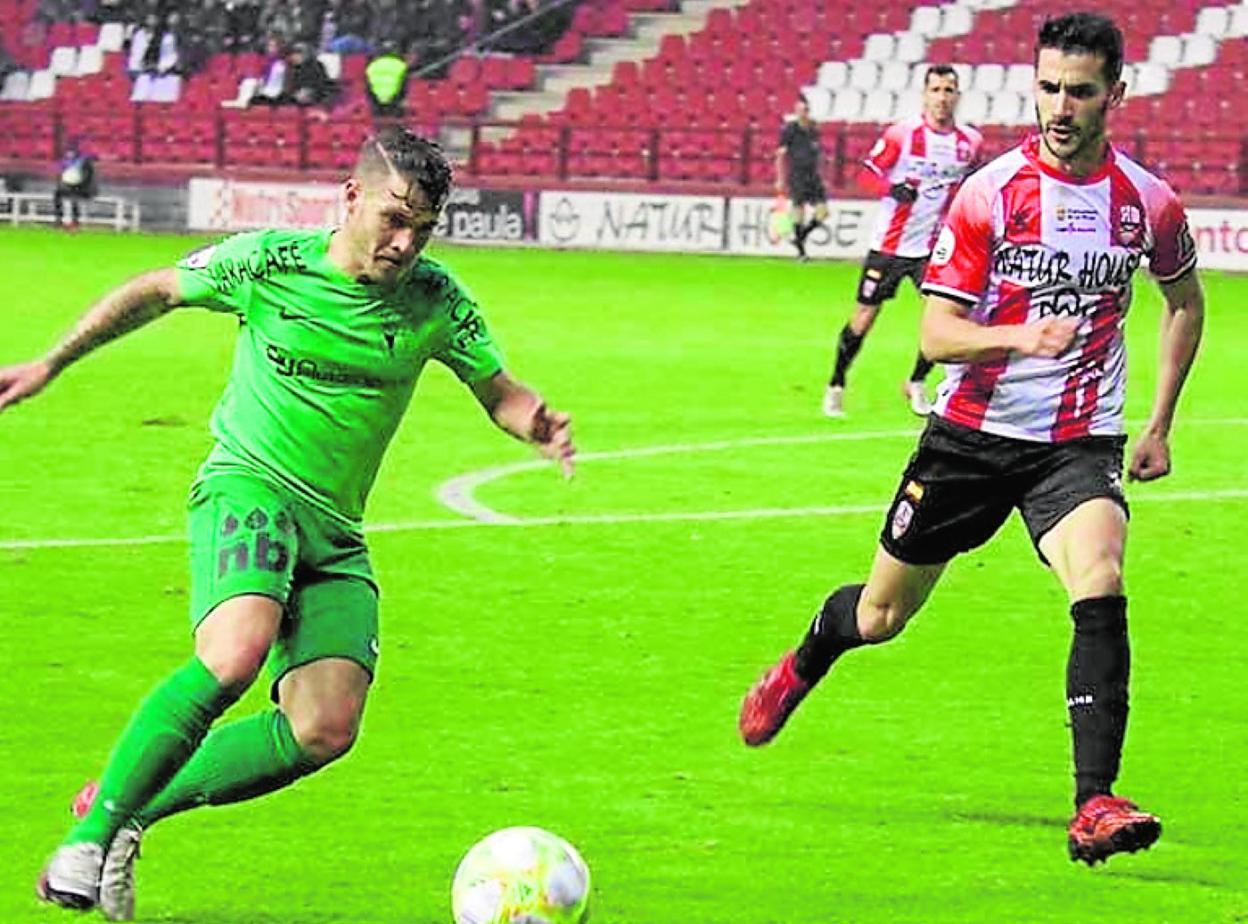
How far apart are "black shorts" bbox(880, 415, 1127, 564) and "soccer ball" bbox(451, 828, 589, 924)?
202cm

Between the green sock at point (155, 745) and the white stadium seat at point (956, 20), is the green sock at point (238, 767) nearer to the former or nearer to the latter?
the green sock at point (155, 745)

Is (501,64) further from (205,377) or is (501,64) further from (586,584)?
(586,584)

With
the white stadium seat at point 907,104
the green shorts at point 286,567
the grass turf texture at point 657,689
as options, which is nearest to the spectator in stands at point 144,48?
the white stadium seat at point 907,104

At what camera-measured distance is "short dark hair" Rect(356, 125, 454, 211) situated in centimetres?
700

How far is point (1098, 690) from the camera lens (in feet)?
24.7

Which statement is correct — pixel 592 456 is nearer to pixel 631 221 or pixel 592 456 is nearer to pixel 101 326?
pixel 101 326

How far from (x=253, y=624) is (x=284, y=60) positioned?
130 ft

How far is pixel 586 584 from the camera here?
12.8 meters

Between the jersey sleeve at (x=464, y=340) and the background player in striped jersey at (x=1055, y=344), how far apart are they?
1258mm

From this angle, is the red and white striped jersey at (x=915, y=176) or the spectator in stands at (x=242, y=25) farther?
the spectator in stands at (x=242, y=25)

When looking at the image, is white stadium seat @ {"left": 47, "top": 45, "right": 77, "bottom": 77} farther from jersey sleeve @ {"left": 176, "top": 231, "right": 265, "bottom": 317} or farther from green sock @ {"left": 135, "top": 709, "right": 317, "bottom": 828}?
green sock @ {"left": 135, "top": 709, "right": 317, "bottom": 828}

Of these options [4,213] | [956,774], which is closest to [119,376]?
[956,774]

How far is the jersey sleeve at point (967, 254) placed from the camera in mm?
7984

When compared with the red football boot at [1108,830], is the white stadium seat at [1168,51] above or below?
below
